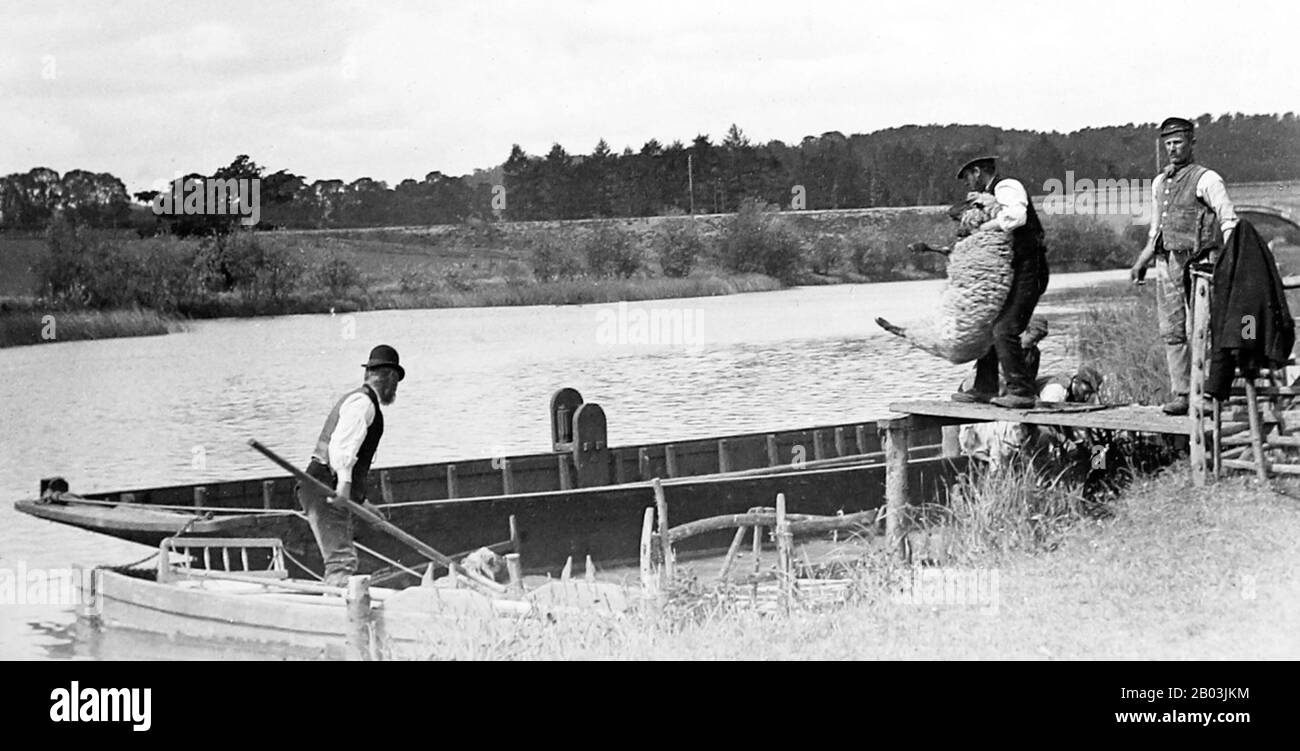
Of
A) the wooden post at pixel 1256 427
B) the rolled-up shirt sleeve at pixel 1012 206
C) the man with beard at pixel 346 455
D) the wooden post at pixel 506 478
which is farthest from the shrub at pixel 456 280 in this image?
the wooden post at pixel 1256 427

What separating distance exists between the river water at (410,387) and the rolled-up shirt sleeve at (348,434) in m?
4.23

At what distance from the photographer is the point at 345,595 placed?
944cm

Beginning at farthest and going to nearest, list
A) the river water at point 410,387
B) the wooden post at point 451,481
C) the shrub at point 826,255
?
the shrub at point 826,255, the river water at point 410,387, the wooden post at point 451,481

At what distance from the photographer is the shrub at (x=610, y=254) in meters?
49.7

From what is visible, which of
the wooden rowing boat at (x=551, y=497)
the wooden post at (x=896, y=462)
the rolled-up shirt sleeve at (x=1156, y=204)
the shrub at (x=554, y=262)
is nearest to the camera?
the rolled-up shirt sleeve at (x=1156, y=204)

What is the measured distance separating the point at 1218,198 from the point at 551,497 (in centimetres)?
595

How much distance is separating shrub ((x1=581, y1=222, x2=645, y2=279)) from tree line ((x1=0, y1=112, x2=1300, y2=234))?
150 inches

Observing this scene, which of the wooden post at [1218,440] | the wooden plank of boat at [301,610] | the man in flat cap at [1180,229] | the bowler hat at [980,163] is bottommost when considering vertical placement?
the wooden plank of boat at [301,610]

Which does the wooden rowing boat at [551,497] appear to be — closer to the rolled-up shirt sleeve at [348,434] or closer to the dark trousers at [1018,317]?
the rolled-up shirt sleeve at [348,434]

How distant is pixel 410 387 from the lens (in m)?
31.3

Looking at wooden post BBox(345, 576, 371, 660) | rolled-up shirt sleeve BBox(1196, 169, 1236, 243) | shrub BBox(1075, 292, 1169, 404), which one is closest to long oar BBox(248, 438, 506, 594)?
wooden post BBox(345, 576, 371, 660)

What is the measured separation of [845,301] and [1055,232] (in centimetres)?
682
